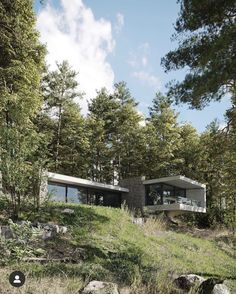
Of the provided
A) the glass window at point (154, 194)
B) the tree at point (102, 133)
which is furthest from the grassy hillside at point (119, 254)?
the tree at point (102, 133)

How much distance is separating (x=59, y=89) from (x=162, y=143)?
31.3 feet

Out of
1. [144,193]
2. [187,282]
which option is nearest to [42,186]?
[187,282]

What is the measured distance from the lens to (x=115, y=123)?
36.4m

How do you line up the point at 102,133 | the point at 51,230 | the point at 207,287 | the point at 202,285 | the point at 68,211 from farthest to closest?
1. the point at 102,133
2. the point at 68,211
3. the point at 51,230
4. the point at 202,285
5. the point at 207,287

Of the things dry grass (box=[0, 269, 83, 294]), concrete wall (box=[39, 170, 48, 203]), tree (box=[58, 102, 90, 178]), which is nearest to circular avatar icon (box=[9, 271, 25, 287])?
dry grass (box=[0, 269, 83, 294])

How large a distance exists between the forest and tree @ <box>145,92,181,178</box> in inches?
3.5

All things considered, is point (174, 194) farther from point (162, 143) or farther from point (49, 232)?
point (49, 232)

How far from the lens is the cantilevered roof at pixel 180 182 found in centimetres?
2872

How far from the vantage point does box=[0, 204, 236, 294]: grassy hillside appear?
8.48 meters

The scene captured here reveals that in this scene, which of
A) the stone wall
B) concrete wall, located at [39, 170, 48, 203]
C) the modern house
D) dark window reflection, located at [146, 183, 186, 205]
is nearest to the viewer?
concrete wall, located at [39, 170, 48, 203]

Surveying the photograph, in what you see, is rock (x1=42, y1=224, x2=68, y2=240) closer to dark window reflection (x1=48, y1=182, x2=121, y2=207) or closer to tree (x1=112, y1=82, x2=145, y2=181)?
dark window reflection (x1=48, y1=182, x2=121, y2=207)

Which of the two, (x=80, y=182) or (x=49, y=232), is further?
(x=80, y=182)

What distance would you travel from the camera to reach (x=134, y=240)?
15.3 m

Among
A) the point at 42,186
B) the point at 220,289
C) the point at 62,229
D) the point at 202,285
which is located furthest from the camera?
the point at 42,186
